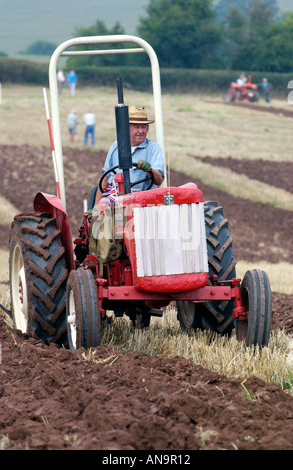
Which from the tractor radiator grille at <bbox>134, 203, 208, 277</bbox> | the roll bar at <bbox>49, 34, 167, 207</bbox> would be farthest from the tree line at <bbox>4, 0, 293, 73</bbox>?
the tractor radiator grille at <bbox>134, 203, 208, 277</bbox>

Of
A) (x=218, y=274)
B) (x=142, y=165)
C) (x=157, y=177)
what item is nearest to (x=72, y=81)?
(x=157, y=177)

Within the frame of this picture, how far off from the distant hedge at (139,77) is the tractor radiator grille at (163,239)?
144 feet

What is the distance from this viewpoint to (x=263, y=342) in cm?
596

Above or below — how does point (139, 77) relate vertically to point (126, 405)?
below

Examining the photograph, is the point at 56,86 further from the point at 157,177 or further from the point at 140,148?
the point at 157,177

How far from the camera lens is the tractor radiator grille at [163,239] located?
568cm

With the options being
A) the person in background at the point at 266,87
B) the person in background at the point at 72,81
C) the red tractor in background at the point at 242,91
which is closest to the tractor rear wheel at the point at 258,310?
the person in background at the point at 72,81

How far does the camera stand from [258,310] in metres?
5.85

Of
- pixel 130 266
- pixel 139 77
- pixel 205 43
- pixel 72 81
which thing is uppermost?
pixel 130 266

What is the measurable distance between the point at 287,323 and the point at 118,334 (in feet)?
6.41

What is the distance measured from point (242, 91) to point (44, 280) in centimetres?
4623

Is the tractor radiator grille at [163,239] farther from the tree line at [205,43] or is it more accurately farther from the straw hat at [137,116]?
the tree line at [205,43]

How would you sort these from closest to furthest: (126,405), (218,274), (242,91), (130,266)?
(126,405) → (130,266) → (218,274) → (242,91)

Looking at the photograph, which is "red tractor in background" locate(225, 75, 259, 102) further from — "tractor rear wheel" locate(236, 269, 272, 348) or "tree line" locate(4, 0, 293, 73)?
"tractor rear wheel" locate(236, 269, 272, 348)
